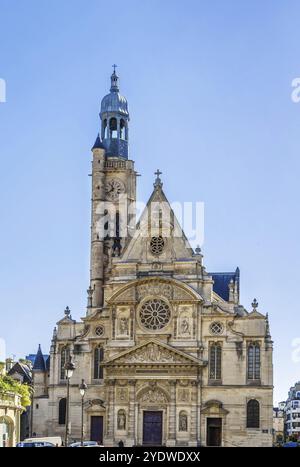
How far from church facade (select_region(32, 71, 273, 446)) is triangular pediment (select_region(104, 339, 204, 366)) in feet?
0.22

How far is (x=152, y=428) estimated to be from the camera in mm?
55156

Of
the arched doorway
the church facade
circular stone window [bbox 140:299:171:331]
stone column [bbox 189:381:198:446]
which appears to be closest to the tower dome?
the church facade

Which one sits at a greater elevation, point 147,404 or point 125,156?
point 125,156

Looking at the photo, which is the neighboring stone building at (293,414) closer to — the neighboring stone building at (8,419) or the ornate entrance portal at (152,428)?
the ornate entrance portal at (152,428)

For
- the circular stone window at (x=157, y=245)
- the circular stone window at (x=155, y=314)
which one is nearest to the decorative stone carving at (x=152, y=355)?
the circular stone window at (x=155, y=314)

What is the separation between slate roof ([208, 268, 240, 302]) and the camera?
64812 millimetres

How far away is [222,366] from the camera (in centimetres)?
5472

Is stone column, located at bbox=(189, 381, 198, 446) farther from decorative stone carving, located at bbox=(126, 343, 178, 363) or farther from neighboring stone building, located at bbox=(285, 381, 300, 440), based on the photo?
neighboring stone building, located at bbox=(285, 381, 300, 440)

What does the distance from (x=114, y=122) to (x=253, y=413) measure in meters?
26.0
